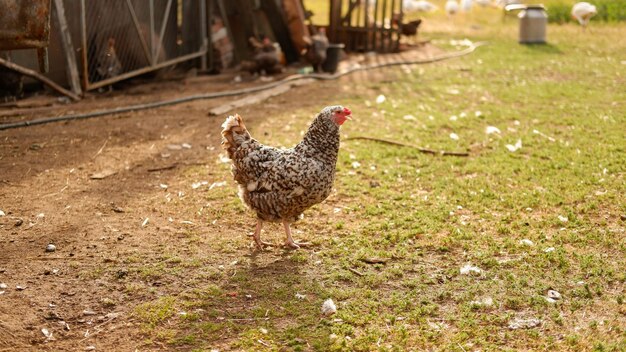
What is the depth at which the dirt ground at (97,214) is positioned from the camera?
476 centimetres

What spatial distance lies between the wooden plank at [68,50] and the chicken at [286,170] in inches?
222

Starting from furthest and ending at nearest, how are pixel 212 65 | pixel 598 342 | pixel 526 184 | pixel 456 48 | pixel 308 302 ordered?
1. pixel 456 48
2. pixel 212 65
3. pixel 526 184
4. pixel 308 302
5. pixel 598 342

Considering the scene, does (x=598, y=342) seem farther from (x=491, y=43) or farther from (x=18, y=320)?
(x=491, y=43)

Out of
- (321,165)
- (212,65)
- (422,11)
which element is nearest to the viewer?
(321,165)

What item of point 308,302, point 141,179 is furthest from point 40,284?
point 141,179

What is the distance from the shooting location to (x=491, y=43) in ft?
61.0

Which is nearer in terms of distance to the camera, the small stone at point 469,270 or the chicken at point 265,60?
the small stone at point 469,270

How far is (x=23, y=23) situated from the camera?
7543 millimetres

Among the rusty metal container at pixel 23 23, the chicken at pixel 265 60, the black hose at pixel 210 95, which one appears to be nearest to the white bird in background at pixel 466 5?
the black hose at pixel 210 95

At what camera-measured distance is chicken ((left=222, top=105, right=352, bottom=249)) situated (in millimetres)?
5688

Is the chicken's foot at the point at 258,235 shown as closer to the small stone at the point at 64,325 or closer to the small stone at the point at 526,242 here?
the small stone at the point at 64,325

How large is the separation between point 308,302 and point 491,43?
1501 centimetres

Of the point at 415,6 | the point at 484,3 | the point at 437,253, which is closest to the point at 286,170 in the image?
the point at 437,253

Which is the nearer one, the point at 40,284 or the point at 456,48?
the point at 40,284
